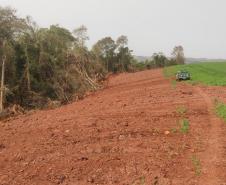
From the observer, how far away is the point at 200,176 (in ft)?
25.2

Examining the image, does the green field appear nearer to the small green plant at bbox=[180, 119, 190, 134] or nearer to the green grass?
the green grass

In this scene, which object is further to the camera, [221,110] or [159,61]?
[159,61]

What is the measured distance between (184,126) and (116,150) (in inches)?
121

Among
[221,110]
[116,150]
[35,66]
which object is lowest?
[116,150]

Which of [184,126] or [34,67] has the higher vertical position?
[34,67]

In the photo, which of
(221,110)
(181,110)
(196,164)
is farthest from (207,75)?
(196,164)

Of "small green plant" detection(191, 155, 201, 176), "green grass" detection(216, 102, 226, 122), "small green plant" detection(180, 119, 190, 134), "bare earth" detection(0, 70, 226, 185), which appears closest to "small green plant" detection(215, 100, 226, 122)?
"green grass" detection(216, 102, 226, 122)

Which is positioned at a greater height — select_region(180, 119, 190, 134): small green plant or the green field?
the green field

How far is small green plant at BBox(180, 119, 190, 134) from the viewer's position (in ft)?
37.1

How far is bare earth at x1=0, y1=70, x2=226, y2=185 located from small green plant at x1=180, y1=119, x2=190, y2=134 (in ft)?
0.41

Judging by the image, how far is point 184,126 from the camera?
11.8 metres

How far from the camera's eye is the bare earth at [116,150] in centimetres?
782

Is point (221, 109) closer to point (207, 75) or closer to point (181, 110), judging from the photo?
point (181, 110)

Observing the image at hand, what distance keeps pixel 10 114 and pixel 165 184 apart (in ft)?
41.7
